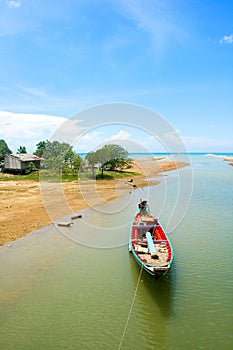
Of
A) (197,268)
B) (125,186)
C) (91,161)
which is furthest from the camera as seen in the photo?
(91,161)

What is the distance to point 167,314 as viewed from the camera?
1025 centimetres

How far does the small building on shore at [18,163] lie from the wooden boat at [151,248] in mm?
31608

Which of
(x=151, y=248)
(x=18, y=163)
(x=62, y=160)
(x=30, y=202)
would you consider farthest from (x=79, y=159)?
(x=151, y=248)

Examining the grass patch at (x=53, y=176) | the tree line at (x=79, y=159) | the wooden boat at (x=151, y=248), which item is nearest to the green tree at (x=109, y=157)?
the tree line at (x=79, y=159)

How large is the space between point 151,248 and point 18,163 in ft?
121

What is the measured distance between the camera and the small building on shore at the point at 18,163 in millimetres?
44812

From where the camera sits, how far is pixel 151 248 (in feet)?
43.0

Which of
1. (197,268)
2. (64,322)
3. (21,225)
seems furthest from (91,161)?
(64,322)

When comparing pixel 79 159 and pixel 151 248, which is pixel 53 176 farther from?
pixel 151 248

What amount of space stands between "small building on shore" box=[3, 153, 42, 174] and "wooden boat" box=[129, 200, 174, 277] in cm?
3161

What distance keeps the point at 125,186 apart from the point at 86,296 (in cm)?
3071

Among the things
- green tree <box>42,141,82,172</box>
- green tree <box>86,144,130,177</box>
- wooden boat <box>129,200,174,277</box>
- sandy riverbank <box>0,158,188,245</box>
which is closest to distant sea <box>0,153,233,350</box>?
wooden boat <box>129,200,174,277</box>

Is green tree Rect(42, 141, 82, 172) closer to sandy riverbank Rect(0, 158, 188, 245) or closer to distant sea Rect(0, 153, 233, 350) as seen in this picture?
sandy riverbank Rect(0, 158, 188, 245)

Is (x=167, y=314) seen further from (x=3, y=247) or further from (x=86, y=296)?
(x=3, y=247)
